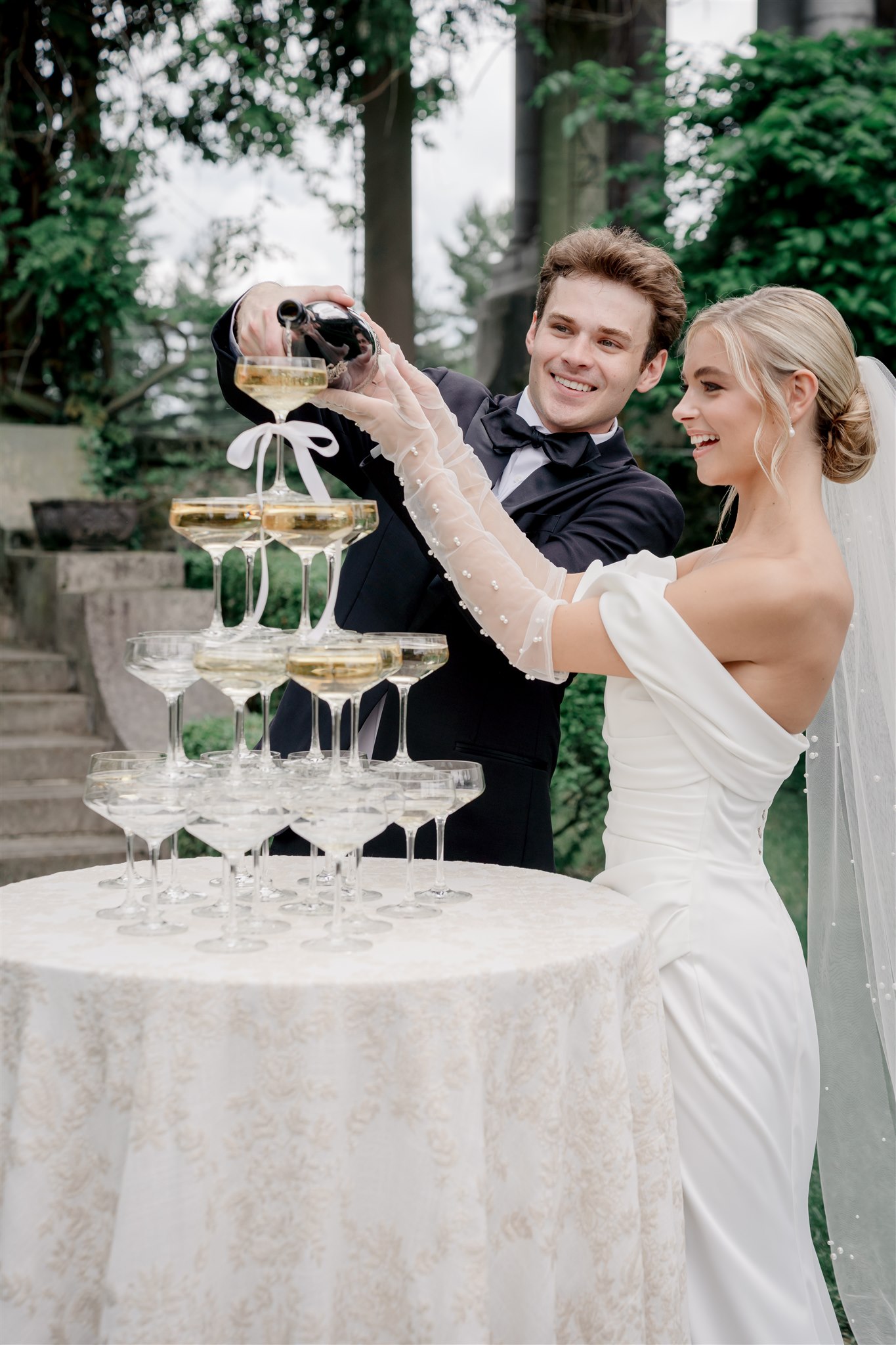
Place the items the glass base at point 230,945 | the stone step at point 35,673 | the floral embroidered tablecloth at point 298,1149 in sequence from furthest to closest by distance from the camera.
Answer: the stone step at point 35,673
the glass base at point 230,945
the floral embroidered tablecloth at point 298,1149

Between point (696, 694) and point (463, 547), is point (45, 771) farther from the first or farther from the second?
point (696, 694)

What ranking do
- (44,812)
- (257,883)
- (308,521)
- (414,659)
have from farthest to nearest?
1. (44,812)
2. (414,659)
3. (257,883)
4. (308,521)

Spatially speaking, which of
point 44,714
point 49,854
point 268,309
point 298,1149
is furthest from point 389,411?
point 44,714

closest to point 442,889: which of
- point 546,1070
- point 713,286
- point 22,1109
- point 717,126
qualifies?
point 546,1070

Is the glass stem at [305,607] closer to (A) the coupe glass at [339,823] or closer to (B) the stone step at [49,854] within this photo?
(A) the coupe glass at [339,823]

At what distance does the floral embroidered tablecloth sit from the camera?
1657 millimetres

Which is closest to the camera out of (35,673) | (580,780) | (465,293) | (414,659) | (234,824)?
(234,824)

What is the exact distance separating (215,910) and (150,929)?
0.14 meters

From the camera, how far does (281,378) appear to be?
6.48 feet

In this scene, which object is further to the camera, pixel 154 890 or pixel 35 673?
pixel 35 673

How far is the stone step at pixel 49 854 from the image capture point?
19.4 feet

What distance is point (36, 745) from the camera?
6391mm

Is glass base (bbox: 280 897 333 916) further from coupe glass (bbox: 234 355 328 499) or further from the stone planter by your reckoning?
the stone planter

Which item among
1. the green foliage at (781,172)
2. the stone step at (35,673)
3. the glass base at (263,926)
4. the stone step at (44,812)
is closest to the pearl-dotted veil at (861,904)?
the glass base at (263,926)
